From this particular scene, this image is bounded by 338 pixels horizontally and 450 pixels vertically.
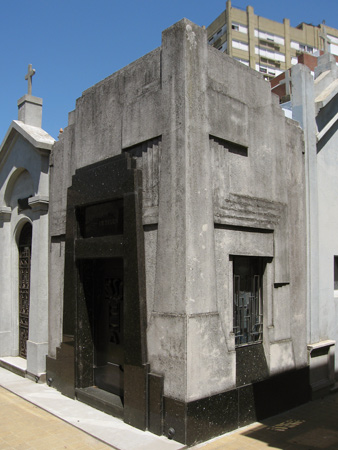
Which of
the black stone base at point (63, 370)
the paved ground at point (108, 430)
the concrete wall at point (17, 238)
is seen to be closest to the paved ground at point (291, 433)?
the paved ground at point (108, 430)

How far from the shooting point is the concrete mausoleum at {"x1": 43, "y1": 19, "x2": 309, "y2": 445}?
5.90m

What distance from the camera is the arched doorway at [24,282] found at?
999cm

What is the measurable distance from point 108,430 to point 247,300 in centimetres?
275

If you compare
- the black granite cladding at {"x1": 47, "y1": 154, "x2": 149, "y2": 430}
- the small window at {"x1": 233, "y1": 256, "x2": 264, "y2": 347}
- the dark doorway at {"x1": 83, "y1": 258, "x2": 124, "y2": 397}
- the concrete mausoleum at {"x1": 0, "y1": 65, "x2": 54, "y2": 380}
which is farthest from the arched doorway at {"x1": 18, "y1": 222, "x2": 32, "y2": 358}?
the small window at {"x1": 233, "y1": 256, "x2": 264, "y2": 347}

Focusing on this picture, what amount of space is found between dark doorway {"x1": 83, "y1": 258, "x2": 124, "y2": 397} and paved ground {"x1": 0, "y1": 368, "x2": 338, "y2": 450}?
0.65m

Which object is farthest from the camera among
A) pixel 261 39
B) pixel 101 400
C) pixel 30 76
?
pixel 261 39

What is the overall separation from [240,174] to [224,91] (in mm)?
1231

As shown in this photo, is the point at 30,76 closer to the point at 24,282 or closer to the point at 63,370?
the point at 24,282

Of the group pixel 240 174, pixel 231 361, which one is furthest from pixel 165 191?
pixel 231 361

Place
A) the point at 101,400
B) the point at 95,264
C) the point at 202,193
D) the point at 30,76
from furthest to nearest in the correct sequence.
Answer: the point at 30,76
the point at 95,264
the point at 101,400
the point at 202,193

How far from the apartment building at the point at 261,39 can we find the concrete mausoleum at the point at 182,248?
46.9m

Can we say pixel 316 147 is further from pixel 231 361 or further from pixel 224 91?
pixel 231 361

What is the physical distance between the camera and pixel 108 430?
610 cm

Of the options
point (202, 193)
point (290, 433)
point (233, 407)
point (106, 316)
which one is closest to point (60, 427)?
point (106, 316)
